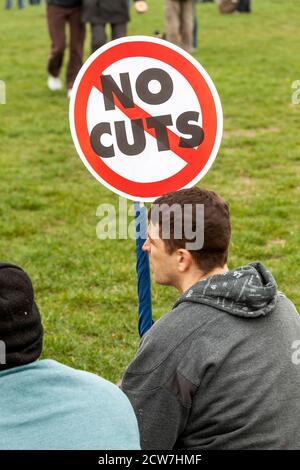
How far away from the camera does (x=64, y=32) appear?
430 inches

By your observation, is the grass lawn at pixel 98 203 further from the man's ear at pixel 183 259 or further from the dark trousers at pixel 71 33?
the man's ear at pixel 183 259

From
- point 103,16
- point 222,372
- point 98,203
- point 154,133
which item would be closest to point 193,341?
point 222,372

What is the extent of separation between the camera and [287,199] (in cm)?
731

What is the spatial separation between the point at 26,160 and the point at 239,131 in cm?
236

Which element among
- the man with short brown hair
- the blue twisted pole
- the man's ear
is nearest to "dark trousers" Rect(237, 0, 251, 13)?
the blue twisted pole

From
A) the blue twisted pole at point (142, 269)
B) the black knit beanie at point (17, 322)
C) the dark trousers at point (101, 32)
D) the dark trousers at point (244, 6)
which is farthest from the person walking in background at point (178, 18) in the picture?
the black knit beanie at point (17, 322)

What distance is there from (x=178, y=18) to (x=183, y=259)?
10.6 meters

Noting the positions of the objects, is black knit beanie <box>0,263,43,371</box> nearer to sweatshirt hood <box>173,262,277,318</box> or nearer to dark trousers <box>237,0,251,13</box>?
sweatshirt hood <box>173,262,277,318</box>

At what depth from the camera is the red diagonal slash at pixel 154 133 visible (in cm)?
376

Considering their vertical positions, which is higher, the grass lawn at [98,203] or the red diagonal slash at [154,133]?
the red diagonal slash at [154,133]

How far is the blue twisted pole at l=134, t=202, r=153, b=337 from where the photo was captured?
399cm

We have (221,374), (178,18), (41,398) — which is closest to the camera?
(41,398)

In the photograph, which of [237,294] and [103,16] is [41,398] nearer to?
[237,294]

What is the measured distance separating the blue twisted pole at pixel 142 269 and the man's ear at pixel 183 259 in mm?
863
